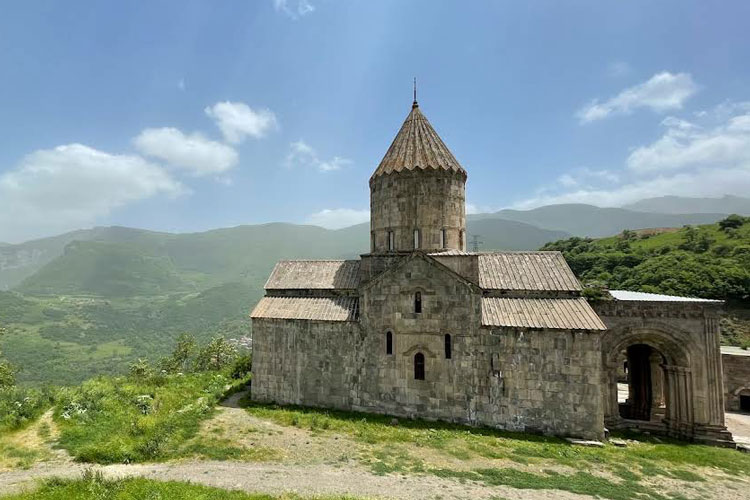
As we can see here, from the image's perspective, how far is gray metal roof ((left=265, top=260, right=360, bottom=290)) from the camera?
1752 cm

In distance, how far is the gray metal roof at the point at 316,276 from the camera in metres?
17.5

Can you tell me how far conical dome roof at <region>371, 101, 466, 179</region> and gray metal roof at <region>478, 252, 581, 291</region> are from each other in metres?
4.84


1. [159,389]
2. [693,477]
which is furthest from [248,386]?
[693,477]

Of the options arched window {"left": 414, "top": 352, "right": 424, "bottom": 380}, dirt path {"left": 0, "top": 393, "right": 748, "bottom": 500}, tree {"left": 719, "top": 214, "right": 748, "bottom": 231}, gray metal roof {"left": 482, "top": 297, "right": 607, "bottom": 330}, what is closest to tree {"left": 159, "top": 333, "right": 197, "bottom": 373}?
dirt path {"left": 0, "top": 393, "right": 748, "bottom": 500}

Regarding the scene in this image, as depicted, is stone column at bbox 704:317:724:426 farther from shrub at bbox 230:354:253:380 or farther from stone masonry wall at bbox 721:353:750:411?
shrub at bbox 230:354:253:380

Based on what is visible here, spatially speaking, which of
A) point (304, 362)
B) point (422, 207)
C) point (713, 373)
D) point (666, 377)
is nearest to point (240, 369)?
point (304, 362)

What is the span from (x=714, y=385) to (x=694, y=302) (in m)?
3.24

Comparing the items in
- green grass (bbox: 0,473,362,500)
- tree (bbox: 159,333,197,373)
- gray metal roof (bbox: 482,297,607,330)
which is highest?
gray metal roof (bbox: 482,297,607,330)

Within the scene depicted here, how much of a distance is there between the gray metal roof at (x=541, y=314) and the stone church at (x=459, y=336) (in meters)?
0.06

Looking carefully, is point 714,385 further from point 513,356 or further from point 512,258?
point 512,258

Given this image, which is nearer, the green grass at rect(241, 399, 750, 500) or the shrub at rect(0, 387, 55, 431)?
the green grass at rect(241, 399, 750, 500)

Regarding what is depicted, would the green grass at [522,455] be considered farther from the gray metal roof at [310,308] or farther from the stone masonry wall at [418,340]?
the gray metal roof at [310,308]

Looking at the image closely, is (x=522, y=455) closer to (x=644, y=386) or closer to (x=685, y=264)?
(x=644, y=386)

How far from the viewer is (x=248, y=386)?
19.6 m
